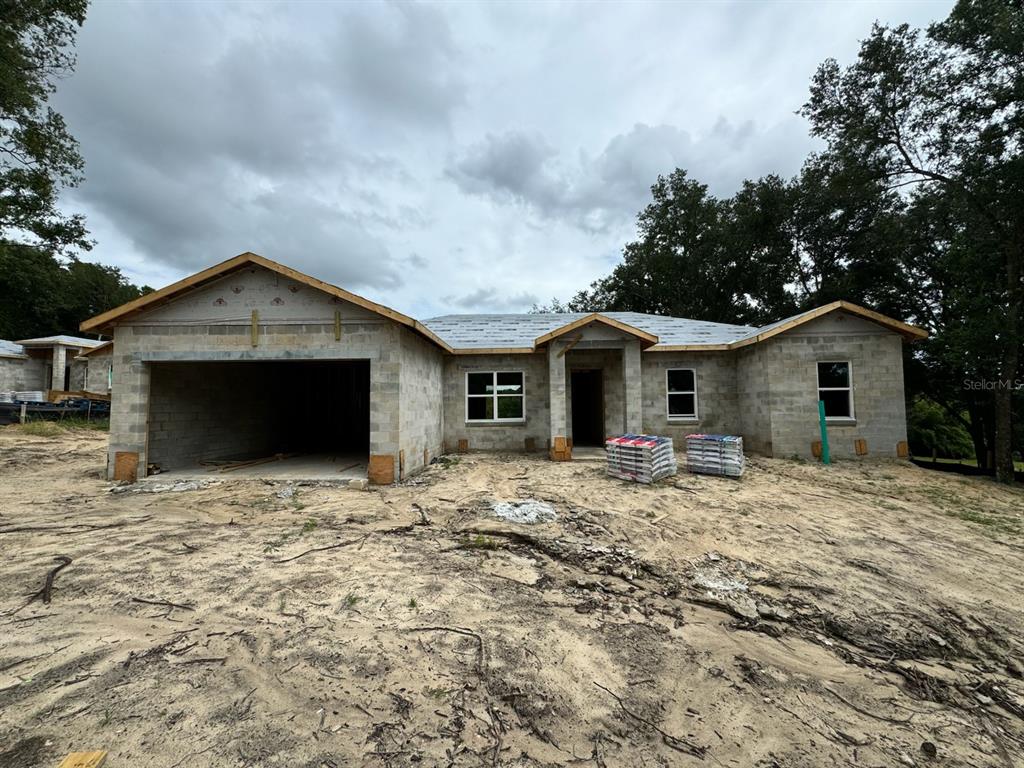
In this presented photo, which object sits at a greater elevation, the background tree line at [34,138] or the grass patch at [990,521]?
the background tree line at [34,138]

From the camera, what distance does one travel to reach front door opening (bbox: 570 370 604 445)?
575 inches

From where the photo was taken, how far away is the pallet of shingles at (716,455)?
365 inches

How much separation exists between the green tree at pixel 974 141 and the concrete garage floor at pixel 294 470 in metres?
15.7

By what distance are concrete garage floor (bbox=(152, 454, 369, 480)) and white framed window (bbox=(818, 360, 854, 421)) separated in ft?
42.6

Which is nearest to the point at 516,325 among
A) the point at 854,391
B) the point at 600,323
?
the point at 600,323

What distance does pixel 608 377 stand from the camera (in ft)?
43.4

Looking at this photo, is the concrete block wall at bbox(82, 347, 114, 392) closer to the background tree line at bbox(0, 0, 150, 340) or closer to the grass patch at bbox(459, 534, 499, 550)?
the background tree line at bbox(0, 0, 150, 340)

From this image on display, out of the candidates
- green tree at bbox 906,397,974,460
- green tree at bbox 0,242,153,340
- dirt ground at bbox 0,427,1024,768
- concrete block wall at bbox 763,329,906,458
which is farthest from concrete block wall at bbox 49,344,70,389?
green tree at bbox 906,397,974,460

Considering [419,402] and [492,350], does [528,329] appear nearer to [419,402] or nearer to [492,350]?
[492,350]

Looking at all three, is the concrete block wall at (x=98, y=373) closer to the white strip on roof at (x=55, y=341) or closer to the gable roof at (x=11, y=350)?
the white strip on roof at (x=55, y=341)

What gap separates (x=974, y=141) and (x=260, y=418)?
21562mm

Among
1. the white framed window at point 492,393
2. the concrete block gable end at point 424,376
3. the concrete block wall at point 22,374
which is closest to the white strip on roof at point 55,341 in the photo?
the concrete block wall at point 22,374

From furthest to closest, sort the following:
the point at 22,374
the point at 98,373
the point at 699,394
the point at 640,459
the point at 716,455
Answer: the point at 98,373, the point at 22,374, the point at 699,394, the point at 716,455, the point at 640,459

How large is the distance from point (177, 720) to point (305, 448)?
12.9m
